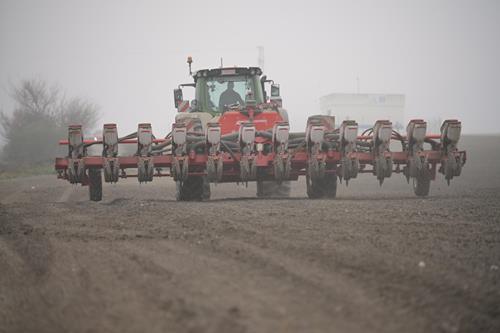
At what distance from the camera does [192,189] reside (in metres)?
9.59

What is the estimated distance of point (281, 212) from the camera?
689cm

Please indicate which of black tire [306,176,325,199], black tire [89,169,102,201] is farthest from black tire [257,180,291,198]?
black tire [89,169,102,201]

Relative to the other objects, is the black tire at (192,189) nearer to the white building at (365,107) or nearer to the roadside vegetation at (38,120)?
the roadside vegetation at (38,120)

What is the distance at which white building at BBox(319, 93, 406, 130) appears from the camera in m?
70.4

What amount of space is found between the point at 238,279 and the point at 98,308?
98 centimetres

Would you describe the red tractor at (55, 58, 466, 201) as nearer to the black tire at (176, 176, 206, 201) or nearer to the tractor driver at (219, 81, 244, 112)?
the black tire at (176, 176, 206, 201)

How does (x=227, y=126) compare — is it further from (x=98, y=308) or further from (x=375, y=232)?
(x=98, y=308)

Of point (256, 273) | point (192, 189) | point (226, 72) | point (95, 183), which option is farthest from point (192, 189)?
point (256, 273)

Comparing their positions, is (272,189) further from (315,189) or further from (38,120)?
(38,120)

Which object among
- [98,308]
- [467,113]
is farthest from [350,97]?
[98,308]

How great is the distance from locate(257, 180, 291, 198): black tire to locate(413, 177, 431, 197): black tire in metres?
2.72

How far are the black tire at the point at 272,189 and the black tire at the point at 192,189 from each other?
6.08ft

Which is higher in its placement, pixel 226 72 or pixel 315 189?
pixel 226 72

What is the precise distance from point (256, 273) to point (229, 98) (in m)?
7.90
